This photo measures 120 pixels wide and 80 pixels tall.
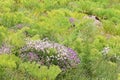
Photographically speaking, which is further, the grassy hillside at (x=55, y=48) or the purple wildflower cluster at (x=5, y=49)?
the purple wildflower cluster at (x=5, y=49)

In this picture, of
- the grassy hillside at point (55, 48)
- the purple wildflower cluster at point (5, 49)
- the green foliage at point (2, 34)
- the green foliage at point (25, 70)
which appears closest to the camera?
the green foliage at point (25, 70)

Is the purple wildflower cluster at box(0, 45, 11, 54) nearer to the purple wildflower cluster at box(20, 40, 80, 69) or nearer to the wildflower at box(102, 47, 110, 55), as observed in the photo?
the purple wildflower cluster at box(20, 40, 80, 69)

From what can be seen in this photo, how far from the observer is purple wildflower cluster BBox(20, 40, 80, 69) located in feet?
23.2

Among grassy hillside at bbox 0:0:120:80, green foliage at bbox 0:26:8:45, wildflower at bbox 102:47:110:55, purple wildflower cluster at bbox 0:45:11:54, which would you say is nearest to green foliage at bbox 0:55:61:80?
grassy hillside at bbox 0:0:120:80

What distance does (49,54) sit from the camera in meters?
7.16

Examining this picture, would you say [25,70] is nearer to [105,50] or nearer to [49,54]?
[49,54]

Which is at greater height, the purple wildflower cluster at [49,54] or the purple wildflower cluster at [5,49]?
the purple wildflower cluster at [5,49]

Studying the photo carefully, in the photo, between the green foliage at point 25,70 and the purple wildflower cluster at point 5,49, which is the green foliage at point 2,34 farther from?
the green foliage at point 25,70

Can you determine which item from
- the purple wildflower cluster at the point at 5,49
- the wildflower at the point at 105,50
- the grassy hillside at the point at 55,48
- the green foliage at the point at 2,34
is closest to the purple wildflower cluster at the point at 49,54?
the grassy hillside at the point at 55,48

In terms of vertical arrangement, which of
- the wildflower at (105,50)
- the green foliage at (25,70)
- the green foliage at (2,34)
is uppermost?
the green foliage at (25,70)

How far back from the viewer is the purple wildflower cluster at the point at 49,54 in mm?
7086

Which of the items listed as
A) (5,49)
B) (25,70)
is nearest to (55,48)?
(25,70)

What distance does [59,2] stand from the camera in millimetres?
11953

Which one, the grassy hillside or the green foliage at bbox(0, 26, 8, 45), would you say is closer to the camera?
the grassy hillside
